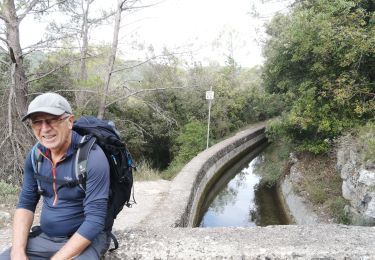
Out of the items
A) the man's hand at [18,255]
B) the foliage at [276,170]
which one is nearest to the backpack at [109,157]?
the man's hand at [18,255]

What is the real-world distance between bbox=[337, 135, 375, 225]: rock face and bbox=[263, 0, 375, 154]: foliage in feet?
4.13

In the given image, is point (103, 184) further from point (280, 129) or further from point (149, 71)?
point (149, 71)

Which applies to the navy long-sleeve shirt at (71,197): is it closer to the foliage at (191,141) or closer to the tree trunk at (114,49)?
the tree trunk at (114,49)

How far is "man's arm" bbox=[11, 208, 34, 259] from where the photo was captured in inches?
98.3

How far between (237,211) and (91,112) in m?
7.10

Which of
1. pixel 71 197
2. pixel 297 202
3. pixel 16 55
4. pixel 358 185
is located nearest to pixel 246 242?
pixel 71 197

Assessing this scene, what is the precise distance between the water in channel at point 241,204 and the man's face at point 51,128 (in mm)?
7722

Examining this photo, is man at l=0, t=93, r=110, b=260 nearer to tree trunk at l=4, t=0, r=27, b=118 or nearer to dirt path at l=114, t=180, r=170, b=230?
dirt path at l=114, t=180, r=170, b=230

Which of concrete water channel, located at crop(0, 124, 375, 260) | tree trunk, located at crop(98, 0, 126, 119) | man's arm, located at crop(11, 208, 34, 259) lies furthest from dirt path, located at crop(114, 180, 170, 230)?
tree trunk, located at crop(98, 0, 126, 119)

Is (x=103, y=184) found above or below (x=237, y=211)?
above

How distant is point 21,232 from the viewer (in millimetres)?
2598

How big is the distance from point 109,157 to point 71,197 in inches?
15.3

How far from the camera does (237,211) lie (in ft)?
36.2

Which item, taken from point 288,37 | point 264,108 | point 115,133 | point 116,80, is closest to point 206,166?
point 288,37
